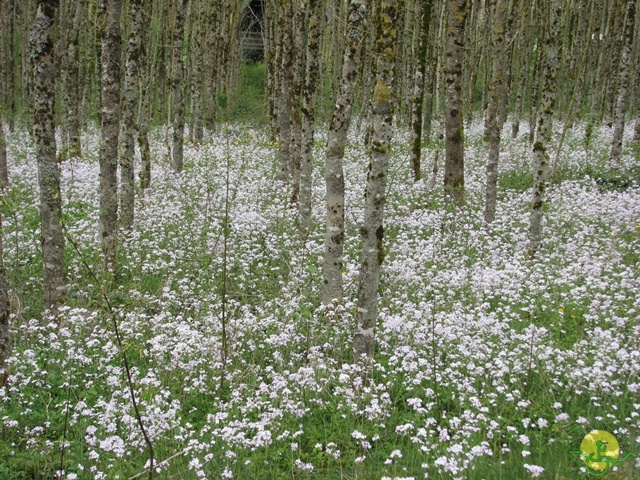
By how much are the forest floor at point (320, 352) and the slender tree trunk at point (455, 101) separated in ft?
2.91

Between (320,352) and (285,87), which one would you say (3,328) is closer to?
(320,352)

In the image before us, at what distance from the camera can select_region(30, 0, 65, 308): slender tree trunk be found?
272 inches

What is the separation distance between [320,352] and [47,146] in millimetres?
4754

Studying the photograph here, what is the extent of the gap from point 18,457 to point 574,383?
5.63 meters

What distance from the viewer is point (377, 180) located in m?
5.92

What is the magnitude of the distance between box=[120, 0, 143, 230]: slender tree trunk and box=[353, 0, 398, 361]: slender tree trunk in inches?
246

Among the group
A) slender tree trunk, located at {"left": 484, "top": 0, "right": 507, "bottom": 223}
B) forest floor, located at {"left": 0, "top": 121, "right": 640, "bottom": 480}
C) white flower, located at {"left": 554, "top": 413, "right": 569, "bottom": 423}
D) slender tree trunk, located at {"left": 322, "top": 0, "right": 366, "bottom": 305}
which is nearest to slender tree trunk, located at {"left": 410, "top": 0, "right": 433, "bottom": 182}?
slender tree trunk, located at {"left": 484, "top": 0, "right": 507, "bottom": 223}

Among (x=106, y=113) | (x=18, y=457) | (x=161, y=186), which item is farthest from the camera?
(x=161, y=186)

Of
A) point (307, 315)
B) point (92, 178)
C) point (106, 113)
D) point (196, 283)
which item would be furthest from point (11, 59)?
point (307, 315)

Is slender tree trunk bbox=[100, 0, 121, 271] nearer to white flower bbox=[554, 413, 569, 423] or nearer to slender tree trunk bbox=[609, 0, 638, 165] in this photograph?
white flower bbox=[554, 413, 569, 423]

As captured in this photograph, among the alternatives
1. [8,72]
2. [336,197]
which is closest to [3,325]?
[336,197]

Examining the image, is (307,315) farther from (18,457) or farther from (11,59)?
(11,59)

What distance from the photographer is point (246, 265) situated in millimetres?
8852

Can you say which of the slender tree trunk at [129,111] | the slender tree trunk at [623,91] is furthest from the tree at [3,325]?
the slender tree trunk at [623,91]
